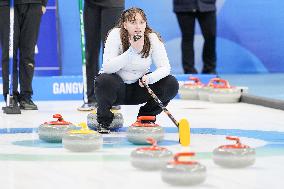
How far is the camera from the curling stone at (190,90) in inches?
320

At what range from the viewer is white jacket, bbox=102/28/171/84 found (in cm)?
508

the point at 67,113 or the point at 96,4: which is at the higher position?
the point at 96,4

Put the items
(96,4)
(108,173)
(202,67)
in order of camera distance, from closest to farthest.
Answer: (108,173), (96,4), (202,67)

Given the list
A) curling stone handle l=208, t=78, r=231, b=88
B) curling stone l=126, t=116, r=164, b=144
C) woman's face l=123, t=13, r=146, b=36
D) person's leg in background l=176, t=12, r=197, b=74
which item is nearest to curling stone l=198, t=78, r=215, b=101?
curling stone handle l=208, t=78, r=231, b=88

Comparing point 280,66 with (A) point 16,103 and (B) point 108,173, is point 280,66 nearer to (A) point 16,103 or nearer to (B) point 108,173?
(A) point 16,103

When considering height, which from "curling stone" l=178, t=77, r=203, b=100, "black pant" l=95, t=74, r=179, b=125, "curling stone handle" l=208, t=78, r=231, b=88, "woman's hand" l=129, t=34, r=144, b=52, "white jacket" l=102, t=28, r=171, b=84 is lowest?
"curling stone" l=178, t=77, r=203, b=100

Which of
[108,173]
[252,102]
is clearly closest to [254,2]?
[252,102]

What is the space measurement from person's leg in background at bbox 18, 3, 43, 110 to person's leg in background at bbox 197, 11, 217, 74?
2.71 meters

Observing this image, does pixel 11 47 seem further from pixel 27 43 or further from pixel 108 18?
pixel 108 18

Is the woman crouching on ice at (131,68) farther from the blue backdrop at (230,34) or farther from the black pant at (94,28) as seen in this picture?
the blue backdrop at (230,34)

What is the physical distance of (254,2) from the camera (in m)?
9.92

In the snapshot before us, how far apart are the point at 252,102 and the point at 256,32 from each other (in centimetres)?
259

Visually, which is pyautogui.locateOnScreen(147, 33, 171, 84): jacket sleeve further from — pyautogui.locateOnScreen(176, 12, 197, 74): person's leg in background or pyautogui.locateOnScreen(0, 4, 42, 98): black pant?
pyautogui.locateOnScreen(176, 12, 197, 74): person's leg in background

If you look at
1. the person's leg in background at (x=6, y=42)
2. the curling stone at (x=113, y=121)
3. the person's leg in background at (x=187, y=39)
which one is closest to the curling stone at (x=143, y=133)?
the curling stone at (x=113, y=121)
